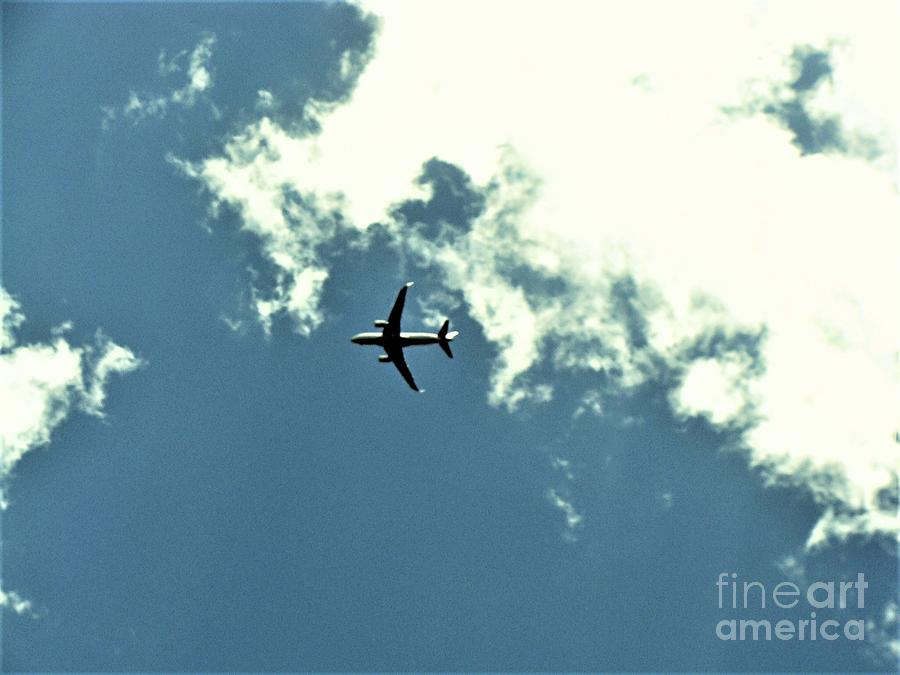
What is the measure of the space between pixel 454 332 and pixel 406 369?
9407mm

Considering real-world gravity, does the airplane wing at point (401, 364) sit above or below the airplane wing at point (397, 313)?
below

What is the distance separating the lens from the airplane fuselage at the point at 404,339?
114250mm

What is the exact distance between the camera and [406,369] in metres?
118

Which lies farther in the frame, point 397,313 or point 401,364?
point 401,364

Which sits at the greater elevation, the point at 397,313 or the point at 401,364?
the point at 397,313

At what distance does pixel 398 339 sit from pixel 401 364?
4.42m

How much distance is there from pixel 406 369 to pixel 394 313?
9.64 metres

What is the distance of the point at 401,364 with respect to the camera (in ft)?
385

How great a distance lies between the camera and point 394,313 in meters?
113

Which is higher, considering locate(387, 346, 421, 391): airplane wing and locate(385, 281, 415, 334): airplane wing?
locate(385, 281, 415, 334): airplane wing

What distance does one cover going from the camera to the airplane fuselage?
114 meters

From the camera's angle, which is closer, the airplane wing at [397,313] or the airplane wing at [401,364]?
the airplane wing at [397,313]

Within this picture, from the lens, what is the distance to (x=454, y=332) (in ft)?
379

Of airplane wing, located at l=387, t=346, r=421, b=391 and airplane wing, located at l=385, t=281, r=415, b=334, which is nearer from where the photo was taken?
airplane wing, located at l=385, t=281, r=415, b=334
